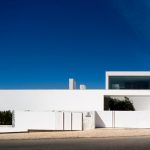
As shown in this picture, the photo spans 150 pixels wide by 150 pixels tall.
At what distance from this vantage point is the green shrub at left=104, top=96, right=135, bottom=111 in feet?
121

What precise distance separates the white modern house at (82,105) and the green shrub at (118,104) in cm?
54

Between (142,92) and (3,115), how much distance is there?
14.1m

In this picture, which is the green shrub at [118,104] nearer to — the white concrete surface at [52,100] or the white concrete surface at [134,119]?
the white concrete surface at [52,100]

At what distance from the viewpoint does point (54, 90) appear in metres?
36.1

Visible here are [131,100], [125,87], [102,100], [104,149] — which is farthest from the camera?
[125,87]

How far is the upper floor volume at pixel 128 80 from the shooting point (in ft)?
133

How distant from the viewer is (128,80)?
40812 millimetres

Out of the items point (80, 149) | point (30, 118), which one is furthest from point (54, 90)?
point (80, 149)

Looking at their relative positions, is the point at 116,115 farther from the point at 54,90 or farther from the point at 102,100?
the point at 54,90

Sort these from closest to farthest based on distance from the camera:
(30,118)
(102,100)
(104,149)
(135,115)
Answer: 1. (104,149)
2. (30,118)
3. (135,115)
4. (102,100)

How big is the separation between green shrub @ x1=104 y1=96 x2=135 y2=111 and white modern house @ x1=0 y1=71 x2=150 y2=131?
0.54 meters

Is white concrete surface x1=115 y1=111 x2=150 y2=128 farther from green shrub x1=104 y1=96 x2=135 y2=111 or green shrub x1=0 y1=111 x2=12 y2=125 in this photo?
green shrub x1=0 y1=111 x2=12 y2=125

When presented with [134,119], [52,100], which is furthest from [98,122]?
[52,100]

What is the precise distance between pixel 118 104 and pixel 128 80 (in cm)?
446
